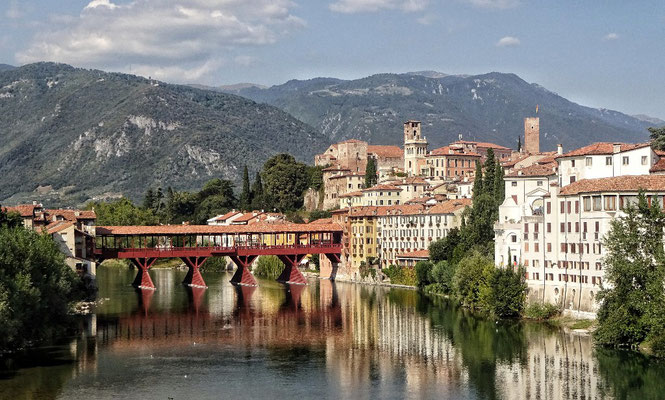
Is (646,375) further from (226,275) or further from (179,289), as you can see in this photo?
(226,275)

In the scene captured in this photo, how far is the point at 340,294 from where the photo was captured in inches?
3836

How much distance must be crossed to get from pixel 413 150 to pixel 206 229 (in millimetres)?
54912

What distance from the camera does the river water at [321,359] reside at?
48.6 m

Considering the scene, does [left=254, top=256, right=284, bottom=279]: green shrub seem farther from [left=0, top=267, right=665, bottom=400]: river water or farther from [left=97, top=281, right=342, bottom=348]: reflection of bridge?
[left=0, top=267, right=665, bottom=400]: river water

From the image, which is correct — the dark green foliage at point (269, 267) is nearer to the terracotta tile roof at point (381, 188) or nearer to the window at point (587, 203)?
the terracotta tile roof at point (381, 188)

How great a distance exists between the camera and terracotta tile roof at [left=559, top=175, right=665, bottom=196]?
6150 centimetres

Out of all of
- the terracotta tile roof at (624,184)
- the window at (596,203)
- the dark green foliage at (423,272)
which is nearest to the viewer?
the terracotta tile roof at (624,184)

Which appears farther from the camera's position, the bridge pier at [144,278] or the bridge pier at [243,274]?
the bridge pier at [243,274]

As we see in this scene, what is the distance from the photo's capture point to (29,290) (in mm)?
57344

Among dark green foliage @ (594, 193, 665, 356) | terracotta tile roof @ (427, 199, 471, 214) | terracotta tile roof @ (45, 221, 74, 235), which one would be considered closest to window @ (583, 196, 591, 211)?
dark green foliage @ (594, 193, 665, 356)

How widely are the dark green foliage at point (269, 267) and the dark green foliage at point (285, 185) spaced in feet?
82.6

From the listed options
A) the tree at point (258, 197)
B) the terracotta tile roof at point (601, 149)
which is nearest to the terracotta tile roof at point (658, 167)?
the terracotta tile roof at point (601, 149)

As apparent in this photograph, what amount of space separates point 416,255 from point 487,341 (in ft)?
142

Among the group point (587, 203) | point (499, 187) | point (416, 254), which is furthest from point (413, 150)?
point (587, 203)
